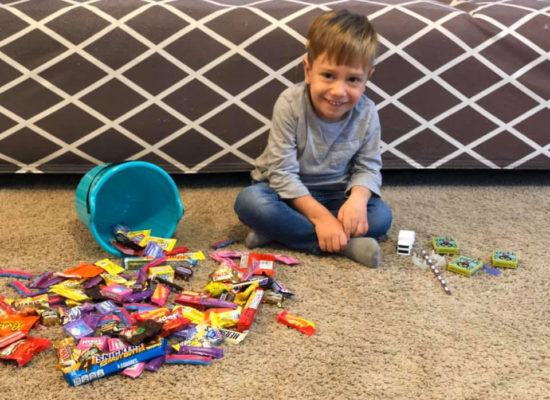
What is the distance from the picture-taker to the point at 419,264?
1.29 metres

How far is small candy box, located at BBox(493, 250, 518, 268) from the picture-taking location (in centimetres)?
128

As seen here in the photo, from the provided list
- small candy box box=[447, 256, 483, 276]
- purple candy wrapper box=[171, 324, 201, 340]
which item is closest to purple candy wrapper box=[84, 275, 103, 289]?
purple candy wrapper box=[171, 324, 201, 340]

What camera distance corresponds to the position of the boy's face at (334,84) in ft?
4.13

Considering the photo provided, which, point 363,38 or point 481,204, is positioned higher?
point 363,38

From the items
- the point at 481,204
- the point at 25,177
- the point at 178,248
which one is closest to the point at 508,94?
the point at 481,204

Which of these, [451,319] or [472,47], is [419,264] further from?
[472,47]

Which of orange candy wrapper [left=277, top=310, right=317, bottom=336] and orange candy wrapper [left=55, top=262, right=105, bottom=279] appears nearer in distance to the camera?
orange candy wrapper [left=277, top=310, right=317, bottom=336]

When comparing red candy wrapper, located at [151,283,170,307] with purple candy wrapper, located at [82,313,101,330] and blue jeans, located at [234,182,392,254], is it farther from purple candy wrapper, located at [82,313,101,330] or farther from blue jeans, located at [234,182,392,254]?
blue jeans, located at [234,182,392,254]

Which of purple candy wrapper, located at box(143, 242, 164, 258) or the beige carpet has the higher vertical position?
the beige carpet

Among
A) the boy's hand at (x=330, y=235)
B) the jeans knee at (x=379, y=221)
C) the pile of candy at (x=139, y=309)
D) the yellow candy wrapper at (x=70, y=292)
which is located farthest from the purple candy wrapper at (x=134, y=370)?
the jeans knee at (x=379, y=221)

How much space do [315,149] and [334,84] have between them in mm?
161

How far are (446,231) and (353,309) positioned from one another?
41cm

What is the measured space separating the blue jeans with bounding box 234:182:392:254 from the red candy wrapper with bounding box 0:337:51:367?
484 mm

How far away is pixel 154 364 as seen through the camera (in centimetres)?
97
